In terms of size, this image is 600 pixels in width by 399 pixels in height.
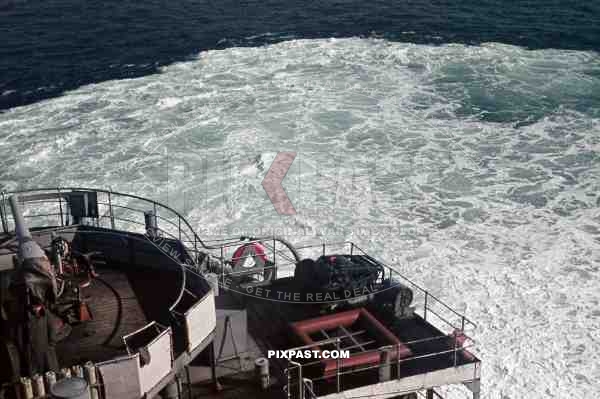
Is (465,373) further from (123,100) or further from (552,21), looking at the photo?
(552,21)

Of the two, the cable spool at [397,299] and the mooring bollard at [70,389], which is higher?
the mooring bollard at [70,389]

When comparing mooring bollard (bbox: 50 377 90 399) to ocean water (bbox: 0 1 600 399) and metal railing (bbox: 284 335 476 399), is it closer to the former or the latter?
metal railing (bbox: 284 335 476 399)

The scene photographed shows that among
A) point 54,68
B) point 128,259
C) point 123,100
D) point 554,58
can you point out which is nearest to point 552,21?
point 554,58

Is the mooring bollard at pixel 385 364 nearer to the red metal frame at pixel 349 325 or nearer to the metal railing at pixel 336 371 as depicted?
the metal railing at pixel 336 371

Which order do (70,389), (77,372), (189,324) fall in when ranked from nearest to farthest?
(70,389) < (77,372) < (189,324)

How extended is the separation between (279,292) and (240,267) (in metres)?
1.54

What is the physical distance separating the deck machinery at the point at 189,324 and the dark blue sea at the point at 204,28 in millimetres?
33415

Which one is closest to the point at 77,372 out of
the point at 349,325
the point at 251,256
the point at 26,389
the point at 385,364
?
the point at 26,389

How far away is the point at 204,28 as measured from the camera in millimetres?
59969

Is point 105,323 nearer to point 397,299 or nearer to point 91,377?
point 91,377

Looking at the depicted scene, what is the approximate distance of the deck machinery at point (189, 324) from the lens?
10914 millimetres

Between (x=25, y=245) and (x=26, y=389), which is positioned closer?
(x=26, y=389)

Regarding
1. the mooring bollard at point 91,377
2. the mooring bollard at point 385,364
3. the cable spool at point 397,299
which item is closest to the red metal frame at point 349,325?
the mooring bollard at point 385,364

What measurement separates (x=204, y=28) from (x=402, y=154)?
99.8 feet
